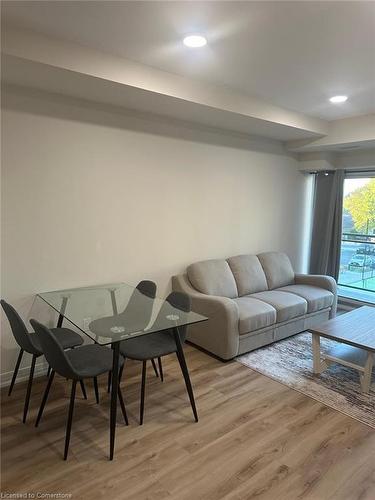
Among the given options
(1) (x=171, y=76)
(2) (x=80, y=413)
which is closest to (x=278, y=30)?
(1) (x=171, y=76)

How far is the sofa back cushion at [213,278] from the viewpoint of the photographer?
378 centimetres

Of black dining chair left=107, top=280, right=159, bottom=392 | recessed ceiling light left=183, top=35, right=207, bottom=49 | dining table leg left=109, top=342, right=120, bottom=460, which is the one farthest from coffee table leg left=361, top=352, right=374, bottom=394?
recessed ceiling light left=183, top=35, right=207, bottom=49

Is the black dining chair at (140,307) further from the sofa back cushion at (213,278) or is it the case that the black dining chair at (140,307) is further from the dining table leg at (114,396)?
the sofa back cushion at (213,278)

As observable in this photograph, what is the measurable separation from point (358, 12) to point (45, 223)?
8.53 ft

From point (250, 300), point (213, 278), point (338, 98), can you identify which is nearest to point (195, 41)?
point (338, 98)

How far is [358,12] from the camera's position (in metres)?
1.88

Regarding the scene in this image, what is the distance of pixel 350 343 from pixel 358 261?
8.94 ft

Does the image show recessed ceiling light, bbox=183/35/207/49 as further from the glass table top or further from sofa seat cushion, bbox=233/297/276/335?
sofa seat cushion, bbox=233/297/276/335

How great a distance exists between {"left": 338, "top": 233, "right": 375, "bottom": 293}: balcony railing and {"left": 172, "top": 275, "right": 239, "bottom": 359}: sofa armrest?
2.81m

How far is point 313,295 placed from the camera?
4176 mm

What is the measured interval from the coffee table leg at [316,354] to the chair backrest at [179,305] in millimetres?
1250

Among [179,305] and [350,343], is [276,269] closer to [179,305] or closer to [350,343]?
[350,343]

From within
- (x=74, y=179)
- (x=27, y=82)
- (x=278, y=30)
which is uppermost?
(x=278, y=30)

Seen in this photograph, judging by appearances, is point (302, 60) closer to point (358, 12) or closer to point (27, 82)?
point (358, 12)
